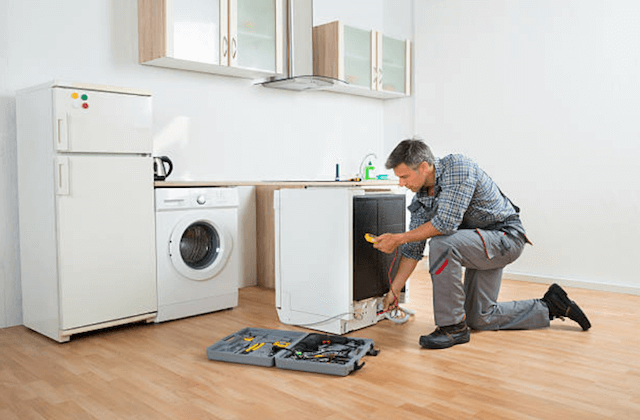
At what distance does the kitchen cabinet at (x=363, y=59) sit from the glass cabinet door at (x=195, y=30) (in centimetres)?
118

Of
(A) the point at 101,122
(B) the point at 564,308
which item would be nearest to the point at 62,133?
(A) the point at 101,122

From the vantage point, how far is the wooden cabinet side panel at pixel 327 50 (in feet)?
15.0

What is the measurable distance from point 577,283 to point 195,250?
105 inches

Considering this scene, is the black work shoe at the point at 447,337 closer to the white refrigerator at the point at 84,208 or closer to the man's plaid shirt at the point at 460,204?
the man's plaid shirt at the point at 460,204

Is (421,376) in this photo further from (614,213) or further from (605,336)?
(614,213)

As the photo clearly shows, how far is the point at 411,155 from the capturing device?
2.66 meters

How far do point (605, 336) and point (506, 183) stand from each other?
1.92m

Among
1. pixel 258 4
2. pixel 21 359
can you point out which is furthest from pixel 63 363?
pixel 258 4

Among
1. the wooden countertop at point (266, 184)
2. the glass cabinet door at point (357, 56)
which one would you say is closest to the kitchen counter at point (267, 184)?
the wooden countertop at point (266, 184)

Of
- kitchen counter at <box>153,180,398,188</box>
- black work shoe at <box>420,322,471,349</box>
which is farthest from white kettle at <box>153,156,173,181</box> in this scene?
black work shoe at <box>420,322,471,349</box>

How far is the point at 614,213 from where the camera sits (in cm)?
402

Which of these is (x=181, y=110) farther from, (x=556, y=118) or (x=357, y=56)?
(x=556, y=118)

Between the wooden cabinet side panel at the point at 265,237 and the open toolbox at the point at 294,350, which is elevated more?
the wooden cabinet side panel at the point at 265,237

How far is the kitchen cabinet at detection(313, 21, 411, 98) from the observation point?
15.1 ft
